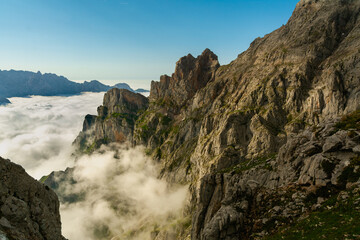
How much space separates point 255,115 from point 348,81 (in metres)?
51.0

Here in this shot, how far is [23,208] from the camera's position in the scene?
32719mm

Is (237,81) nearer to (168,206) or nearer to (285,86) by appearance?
(285,86)

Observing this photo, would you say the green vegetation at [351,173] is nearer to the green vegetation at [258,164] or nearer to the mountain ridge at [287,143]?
the mountain ridge at [287,143]

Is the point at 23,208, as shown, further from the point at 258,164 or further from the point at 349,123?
the point at 258,164

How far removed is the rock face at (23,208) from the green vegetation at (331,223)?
36623 millimetres

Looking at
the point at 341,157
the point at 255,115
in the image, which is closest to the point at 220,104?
the point at 255,115

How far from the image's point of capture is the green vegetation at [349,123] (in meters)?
41.8

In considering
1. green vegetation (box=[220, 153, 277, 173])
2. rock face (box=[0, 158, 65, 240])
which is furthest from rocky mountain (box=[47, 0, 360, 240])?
rock face (box=[0, 158, 65, 240])

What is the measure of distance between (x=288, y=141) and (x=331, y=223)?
31.8m

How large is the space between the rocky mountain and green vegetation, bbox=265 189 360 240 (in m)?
0.16

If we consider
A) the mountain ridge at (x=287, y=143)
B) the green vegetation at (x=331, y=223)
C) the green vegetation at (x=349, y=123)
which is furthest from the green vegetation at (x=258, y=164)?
the green vegetation at (x=331, y=223)

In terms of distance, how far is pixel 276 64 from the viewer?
155500mm

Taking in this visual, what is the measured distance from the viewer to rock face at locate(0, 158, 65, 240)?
1153 inches

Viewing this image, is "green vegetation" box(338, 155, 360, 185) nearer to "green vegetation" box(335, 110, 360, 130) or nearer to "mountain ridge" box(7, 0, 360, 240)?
"mountain ridge" box(7, 0, 360, 240)
